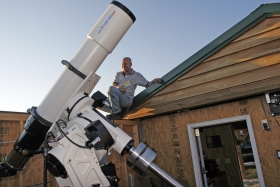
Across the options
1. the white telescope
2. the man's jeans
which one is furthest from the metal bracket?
the man's jeans

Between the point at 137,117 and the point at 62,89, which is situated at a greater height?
the point at 137,117

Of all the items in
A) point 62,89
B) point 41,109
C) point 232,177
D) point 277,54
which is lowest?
point 232,177

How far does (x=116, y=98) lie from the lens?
4.65 metres

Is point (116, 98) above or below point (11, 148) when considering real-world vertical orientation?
above

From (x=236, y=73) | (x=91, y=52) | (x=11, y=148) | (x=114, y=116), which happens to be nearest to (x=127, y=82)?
(x=114, y=116)

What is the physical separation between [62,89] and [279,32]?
351cm

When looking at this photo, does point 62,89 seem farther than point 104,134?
Yes

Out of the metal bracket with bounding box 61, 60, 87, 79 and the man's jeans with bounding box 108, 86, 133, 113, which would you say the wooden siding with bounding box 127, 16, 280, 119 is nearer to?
the man's jeans with bounding box 108, 86, 133, 113

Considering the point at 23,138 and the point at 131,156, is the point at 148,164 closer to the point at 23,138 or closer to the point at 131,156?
the point at 131,156

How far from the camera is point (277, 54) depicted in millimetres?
3783

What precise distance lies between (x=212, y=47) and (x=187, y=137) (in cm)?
192

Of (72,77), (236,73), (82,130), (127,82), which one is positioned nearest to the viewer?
(82,130)

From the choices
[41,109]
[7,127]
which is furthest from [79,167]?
[7,127]

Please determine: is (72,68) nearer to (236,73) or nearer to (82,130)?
(82,130)
